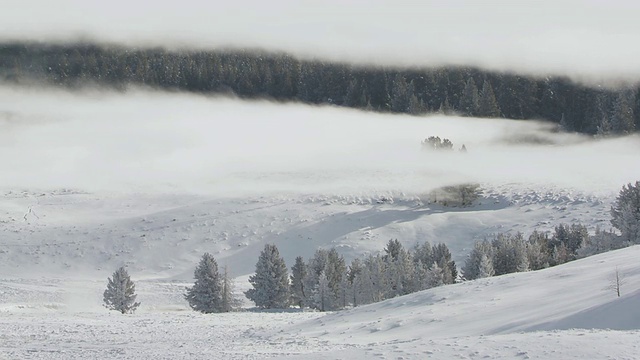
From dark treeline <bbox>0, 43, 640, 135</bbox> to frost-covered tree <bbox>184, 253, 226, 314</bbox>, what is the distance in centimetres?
9141

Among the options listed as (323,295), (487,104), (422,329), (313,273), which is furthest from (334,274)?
(487,104)

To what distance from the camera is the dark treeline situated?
494 ft

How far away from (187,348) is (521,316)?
1084 cm

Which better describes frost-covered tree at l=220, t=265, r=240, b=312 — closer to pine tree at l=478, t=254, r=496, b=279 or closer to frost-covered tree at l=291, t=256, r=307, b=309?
frost-covered tree at l=291, t=256, r=307, b=309

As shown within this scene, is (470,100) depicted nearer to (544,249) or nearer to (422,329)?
(544,249)

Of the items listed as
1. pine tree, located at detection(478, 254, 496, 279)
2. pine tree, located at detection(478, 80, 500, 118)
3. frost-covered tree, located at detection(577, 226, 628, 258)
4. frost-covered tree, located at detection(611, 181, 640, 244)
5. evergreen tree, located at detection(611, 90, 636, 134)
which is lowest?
pine tree, located at detection(478, 254, 496, 279)

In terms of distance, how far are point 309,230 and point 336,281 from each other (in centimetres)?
2856

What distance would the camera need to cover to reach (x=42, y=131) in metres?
192

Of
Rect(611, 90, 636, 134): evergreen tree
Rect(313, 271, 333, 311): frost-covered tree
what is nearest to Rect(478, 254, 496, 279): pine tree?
Rect(313, 271, 333, 311): frost-covered tree

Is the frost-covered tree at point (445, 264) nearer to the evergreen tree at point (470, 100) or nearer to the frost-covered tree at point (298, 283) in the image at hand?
the frost-covered tree at point (298, 283)

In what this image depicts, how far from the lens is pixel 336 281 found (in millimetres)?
68250

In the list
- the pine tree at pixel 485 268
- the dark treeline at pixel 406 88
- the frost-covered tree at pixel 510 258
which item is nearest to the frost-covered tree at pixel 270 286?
the pine tree at pixel 485 268

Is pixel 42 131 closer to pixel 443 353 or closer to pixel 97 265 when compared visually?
pixel 97 265

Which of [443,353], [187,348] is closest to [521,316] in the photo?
[443,353]
